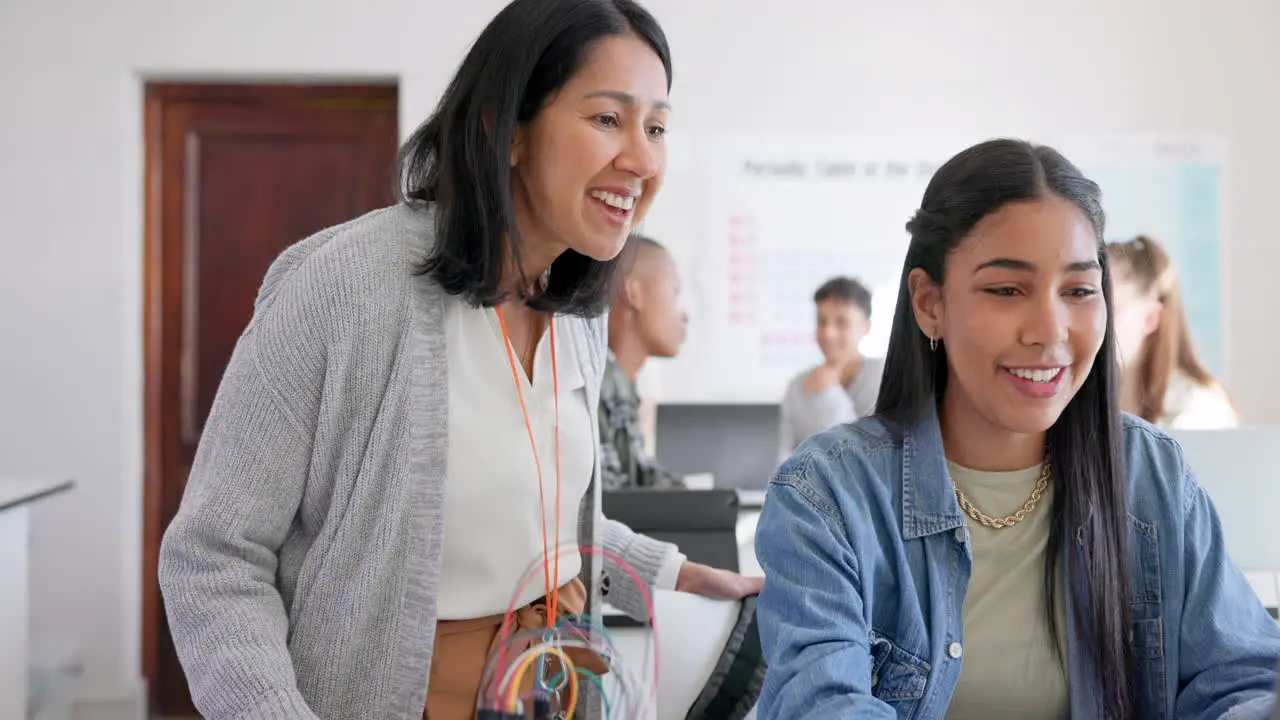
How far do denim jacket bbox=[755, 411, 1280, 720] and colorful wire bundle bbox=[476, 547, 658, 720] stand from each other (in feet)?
0.64

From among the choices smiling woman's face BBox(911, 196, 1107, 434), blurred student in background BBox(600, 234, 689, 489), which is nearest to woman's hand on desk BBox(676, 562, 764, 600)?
smiling woman's face BBox(911, 196, 1107, 434)

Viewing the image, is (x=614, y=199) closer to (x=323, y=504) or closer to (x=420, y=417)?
(x=420, y=417)

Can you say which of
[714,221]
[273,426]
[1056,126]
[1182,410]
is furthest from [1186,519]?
[1056,126]

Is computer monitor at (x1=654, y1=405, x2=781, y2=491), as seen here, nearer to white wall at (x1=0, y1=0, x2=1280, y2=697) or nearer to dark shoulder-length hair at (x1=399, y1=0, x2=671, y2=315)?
white wall at (x1=0, y1=0, x2=1280, y2=697)

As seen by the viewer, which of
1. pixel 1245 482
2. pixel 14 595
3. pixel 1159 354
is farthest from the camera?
pixel 1159 354

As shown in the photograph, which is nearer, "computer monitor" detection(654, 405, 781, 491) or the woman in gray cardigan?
the woman in gray cardigan

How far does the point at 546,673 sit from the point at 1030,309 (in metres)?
0.65

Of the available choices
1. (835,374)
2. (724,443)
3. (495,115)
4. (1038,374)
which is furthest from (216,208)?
(1038,374)

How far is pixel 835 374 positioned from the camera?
4207mm

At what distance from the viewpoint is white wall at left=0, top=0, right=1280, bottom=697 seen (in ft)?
13.8

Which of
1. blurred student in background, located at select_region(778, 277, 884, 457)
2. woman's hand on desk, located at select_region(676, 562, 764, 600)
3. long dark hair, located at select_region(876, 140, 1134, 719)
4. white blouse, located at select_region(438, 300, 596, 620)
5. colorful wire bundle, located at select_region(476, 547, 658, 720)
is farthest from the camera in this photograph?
blurred student in background, located at select_region(778, 277, 884, 457)

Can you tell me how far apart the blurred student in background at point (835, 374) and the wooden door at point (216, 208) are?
1750 mm

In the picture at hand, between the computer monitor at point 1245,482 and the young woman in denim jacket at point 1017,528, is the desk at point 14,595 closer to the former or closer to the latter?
the young woman in denim jacket at point 1017,528

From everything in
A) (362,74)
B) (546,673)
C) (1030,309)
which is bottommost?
(546,673)
